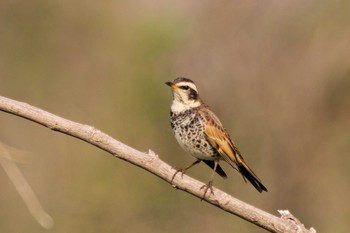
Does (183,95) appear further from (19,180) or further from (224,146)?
(19,180)

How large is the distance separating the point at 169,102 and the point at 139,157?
601cm

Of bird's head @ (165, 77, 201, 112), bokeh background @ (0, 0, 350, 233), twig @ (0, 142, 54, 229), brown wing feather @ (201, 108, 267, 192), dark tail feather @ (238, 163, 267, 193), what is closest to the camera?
twig @ (0, 142, 54, 229)

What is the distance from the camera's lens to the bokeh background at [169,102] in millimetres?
9523

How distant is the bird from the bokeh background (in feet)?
11.8

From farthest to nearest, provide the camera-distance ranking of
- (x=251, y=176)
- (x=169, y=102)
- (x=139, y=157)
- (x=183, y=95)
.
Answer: (x=169, y=102) < (x=183, y=95) < (x=251, y=176) < (x=139, y=157)

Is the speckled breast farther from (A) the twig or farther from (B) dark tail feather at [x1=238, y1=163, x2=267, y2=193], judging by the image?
(A) the twig

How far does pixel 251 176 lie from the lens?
529 cm

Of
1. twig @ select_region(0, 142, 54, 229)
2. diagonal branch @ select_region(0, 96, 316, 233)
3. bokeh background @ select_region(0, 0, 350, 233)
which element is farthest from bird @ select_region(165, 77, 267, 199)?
bokeh background @ select_region(0, 0, 350, 233)

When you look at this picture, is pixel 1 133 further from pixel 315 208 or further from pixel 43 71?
pixel 315 208

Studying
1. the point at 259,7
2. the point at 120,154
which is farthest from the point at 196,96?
the point at 259,7

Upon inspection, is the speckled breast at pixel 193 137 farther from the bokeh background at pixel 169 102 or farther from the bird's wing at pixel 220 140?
the bokeh background at pixel 169 102

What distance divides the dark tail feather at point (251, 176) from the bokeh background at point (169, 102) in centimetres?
366

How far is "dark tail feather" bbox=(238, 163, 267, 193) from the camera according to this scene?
524cm

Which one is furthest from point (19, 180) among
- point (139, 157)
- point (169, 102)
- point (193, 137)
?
point (169, 102)
